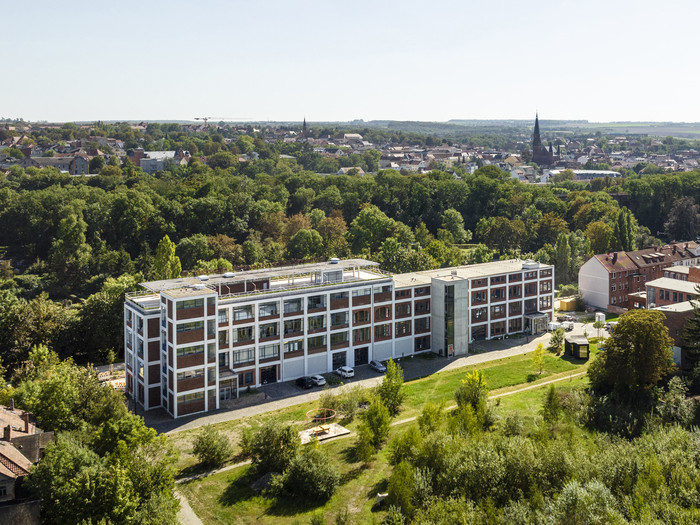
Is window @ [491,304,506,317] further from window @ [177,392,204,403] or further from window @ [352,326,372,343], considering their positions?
window @ [177,392,204,403]

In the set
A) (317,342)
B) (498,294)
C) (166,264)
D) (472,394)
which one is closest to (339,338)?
(317,342)

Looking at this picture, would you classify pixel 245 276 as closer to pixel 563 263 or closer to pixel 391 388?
pixel 391 388

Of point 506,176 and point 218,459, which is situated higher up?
point 506,176

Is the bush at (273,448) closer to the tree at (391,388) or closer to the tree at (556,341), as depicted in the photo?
the tree at (391,388)

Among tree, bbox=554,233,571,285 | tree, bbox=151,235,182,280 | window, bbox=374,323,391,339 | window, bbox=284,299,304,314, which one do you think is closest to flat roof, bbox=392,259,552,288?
window, bbox=374,323,391,339

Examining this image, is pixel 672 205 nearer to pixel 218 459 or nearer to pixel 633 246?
pixel 633 246

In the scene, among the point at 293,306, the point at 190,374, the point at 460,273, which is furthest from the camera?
the point at 460,273

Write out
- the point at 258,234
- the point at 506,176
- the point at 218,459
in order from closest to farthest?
the point at 218,459 < the point at 258,234 < the point at 506,176

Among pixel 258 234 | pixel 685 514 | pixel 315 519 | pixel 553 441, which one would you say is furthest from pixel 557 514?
pixel 258 234
